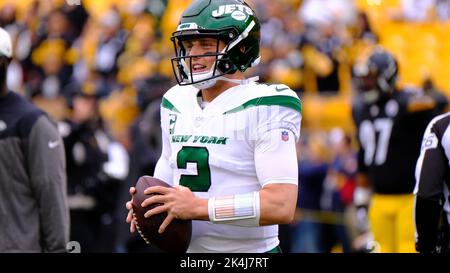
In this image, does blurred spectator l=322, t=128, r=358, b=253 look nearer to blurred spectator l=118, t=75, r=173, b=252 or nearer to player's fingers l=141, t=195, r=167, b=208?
blurred spectator l=118, t=75, r=173, b=252

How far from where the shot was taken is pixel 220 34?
4.47m

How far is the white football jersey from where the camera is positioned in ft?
14.3

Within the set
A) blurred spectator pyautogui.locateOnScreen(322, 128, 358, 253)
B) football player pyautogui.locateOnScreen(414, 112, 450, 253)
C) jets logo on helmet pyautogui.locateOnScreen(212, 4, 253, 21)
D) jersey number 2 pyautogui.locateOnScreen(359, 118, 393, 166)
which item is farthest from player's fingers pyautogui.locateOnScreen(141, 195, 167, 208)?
blurred spectator pyautogui.locateOnScreen(322, 128, 358, 253)

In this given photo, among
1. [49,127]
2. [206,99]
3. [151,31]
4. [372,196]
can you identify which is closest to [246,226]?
[206,99]

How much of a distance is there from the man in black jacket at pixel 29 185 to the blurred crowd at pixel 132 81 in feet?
10.9

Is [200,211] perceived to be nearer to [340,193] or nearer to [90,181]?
[90,181]

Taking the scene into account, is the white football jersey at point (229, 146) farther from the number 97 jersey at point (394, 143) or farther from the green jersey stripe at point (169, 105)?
the number 97 jersey at point (394, 143)

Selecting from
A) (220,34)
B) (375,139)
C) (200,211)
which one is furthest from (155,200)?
(375,139)

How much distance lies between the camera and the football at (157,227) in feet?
14.0

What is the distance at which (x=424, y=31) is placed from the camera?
14992mm

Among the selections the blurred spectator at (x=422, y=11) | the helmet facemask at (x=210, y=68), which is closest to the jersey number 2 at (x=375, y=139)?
the helmet facemask at (x=210, y=68)

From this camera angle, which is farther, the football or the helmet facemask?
the helmet facemask

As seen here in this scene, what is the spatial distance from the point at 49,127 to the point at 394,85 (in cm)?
407

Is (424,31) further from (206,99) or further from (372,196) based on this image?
(206,99)
